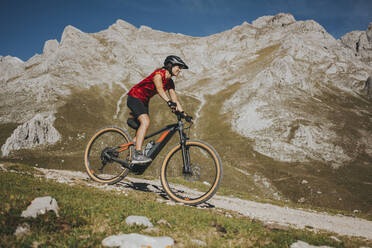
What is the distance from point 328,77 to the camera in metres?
148

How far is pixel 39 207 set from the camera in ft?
16.1

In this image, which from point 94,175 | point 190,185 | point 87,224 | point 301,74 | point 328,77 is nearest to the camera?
point 87,224

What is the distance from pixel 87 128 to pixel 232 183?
64828 millimetres

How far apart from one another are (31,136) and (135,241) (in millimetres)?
83405

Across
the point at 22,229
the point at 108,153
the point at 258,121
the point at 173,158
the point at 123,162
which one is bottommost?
the point at 22,229

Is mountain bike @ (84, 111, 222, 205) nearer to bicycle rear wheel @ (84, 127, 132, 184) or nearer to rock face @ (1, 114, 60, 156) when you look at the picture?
bicycle rear wheel @ (84, 127, 132, 184)

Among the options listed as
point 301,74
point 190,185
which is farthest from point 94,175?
point 301,74

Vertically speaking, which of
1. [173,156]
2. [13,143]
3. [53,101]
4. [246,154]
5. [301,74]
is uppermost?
[301,74]

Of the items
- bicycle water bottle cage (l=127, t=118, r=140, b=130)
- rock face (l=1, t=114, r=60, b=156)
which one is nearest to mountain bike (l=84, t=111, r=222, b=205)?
bicycle water bottle cage (l=127, t=118, r=140, b=130)

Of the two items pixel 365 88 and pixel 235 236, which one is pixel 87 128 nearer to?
pixel 235 236

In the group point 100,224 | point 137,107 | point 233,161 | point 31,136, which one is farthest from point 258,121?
point 100,224

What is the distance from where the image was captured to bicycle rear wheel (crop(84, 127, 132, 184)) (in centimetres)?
960

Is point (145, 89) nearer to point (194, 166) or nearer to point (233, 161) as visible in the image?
point (194, 166)

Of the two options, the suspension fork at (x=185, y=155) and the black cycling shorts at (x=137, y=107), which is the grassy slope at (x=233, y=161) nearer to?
the suspension fork at (x=185, y=155)
